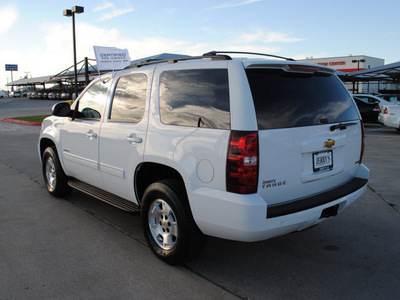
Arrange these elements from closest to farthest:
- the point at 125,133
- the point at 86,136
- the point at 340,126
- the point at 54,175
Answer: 1. the point at 340,126
2. the point at 125,133
3. the point at 86,136
4. the point at 54,175

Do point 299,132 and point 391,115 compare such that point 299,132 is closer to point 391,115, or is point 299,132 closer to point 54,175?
point 54,175

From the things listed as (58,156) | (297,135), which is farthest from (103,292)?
(58,156)

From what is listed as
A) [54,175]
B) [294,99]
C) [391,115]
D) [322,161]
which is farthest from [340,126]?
[391,115]

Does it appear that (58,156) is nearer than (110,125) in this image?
No

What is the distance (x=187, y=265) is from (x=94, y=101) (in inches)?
91.7

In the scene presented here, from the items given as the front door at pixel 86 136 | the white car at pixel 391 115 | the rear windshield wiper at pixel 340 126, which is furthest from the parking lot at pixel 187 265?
Result: the white car at pixel 391 115

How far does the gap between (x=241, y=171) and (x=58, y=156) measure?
136 inches

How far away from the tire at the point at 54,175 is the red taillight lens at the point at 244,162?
3344 mm

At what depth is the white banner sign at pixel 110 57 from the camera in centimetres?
1443

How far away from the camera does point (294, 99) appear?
3.05 metres

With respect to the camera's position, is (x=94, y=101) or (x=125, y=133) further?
(x=94, y=101)

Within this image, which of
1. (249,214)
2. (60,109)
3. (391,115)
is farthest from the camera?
(391,115)

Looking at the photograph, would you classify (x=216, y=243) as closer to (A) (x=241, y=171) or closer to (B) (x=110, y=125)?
(A) (x=241, y=171)

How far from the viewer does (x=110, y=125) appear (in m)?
3.97
